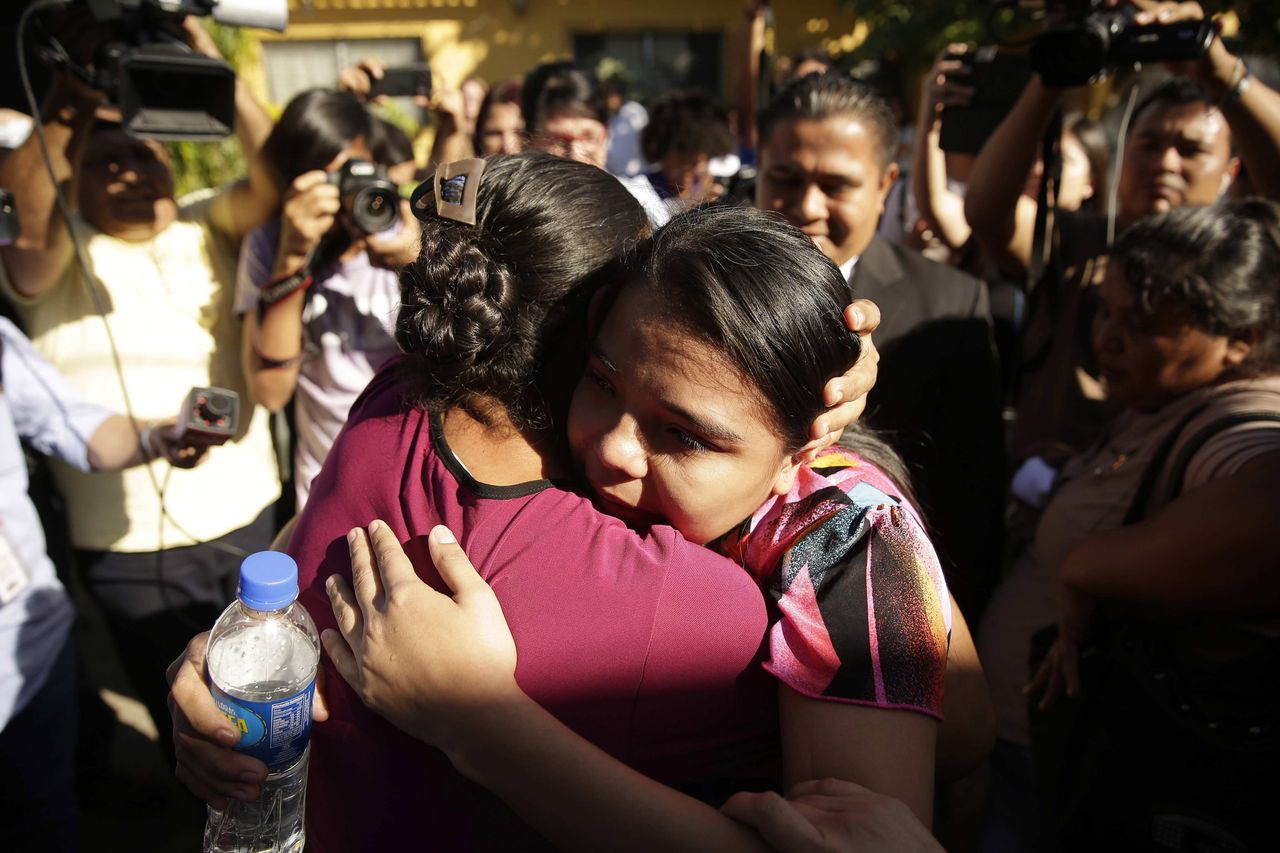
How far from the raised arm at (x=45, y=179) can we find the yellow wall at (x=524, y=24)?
37.5 feet

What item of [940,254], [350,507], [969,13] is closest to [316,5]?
[969,13]

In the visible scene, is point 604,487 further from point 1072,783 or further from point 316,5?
point 316,5

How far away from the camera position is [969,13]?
10672 mm

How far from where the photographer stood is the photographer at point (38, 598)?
1.99 meters

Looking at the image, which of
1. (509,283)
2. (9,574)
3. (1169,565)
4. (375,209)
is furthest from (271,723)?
(375,209)

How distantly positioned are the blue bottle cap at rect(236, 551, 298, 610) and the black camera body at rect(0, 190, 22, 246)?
1.42m

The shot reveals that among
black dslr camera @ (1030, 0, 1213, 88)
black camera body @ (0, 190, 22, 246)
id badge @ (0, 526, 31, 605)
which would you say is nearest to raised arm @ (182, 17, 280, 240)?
black camera body @ (0, 190, 22, 246)

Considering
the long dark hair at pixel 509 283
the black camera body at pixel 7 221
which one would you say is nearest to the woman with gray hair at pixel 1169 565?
the long dark hair at pixel 509 283

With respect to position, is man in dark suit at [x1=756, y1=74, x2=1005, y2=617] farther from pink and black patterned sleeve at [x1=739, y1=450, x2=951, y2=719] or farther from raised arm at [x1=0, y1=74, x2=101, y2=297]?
raised arm at [x1=0, y1=74, x2=101, y2=297]

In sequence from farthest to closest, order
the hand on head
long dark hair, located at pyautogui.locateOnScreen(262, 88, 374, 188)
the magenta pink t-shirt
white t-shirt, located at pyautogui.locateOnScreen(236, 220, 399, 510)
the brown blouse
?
1. long dark hair, located at pyautogui.locateOnScreen(262, 88, 374, 188)
2. white t-shirt, located at pyautogui.locateOnScreen(236, 220, 399, 510)
3. the brown blouse
4. the hand on head
5. the magenta pink t-shirt

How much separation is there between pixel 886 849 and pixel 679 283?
693 mm

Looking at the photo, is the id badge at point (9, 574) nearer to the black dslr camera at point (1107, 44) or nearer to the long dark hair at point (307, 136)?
the long dark hair at point (307, 136)

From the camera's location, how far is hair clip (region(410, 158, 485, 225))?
4.08 ft

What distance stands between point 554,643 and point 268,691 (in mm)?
481
